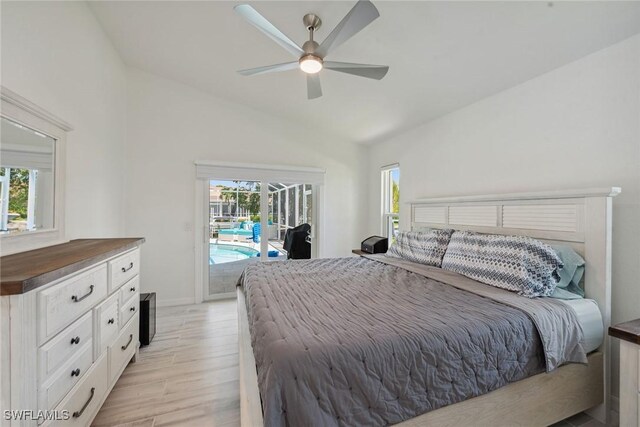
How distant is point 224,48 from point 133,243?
210 centimetres

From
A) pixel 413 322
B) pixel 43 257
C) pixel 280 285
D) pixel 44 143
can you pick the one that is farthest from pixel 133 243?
pixel 413 322

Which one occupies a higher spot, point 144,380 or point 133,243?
point 133,243

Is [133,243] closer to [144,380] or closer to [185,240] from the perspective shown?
[144,380]

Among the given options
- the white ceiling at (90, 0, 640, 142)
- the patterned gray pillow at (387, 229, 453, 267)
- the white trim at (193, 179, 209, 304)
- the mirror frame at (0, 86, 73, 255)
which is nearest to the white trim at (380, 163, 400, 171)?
the white ceiling at (90, 0, 640, 142)

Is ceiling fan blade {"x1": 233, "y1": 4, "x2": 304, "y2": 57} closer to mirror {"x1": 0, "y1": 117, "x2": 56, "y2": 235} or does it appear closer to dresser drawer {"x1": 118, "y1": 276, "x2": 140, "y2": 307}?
mirror {"x1": 0, "y1": 117, "x2": 56, "y2": 235}

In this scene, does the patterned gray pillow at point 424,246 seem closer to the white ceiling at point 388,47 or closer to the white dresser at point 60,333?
the white ceiling at point 388,47

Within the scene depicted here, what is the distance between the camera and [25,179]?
171cm

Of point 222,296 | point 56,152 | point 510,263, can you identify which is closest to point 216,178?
point 222,296

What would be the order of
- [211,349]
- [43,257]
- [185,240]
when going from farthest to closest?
1. [185,240]
2. [211,349]
3. [43,257]

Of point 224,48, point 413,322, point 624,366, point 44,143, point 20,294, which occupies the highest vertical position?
point 224,48

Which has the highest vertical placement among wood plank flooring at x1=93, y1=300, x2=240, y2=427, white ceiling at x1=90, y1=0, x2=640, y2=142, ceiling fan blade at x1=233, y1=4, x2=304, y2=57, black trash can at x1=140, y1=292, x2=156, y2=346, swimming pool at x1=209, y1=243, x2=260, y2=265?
white ceiling at x1=90, y1=0, x2=640, y2=142

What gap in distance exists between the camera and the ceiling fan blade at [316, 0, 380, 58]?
1.49 meters

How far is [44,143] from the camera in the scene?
1891mm

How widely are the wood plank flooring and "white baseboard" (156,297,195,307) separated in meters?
0.67
